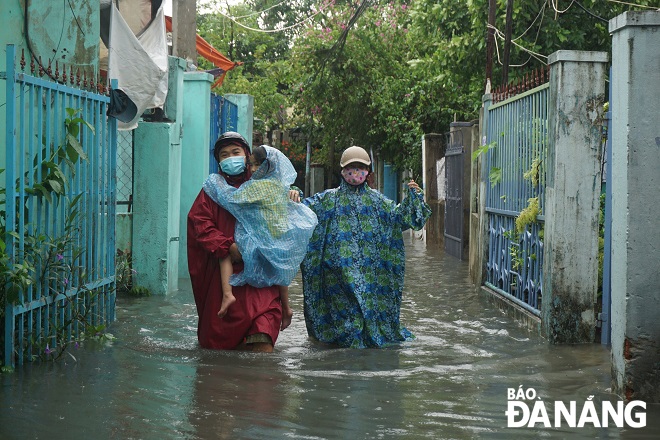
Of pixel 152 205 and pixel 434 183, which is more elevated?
pixel 434 183

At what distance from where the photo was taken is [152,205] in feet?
34.0

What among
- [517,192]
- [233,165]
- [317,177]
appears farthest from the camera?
[317,177]

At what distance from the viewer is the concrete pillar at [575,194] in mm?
7402

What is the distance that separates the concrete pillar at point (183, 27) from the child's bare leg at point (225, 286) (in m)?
6.56

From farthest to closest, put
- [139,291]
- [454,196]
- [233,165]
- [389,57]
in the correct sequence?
[389,57] → [454,196] → [139,291] → [233,165]

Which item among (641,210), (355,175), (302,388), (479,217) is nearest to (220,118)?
(479,217)

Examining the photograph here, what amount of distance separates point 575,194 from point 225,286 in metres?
2.86

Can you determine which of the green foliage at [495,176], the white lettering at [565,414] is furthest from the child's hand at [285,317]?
the green foliage at [495,176]

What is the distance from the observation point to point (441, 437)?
15.0ft

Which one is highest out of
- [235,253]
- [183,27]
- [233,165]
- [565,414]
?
[183,27]

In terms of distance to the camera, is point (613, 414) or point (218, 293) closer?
point (613, 414)

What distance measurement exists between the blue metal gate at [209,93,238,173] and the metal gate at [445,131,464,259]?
12.7 ft

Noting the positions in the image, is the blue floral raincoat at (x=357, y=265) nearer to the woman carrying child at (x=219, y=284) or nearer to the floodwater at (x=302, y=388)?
the floodwater at (x=302, y=388)

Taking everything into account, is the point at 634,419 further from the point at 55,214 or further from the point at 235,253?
the point at 55,214
